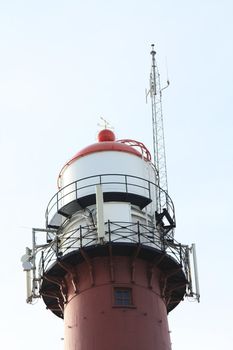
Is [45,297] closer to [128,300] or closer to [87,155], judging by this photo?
[128,300]

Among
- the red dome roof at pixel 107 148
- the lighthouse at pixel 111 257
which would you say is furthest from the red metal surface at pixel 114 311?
the red dome roof at pixel 107 148

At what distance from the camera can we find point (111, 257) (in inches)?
1277

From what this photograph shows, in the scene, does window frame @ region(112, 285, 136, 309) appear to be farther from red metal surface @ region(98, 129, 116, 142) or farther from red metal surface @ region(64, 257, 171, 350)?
red metal surface @ region(98, 129, 116, 142)

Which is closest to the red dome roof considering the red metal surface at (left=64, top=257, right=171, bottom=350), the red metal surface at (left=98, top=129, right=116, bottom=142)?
the red metal surface at (left=98, top=129, right=116, bottom=142)

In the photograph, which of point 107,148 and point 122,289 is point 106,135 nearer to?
point 107,148

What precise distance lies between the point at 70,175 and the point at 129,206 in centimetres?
370

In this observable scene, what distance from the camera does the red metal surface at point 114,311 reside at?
31.0 metres

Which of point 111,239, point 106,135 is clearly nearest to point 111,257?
point 111,239

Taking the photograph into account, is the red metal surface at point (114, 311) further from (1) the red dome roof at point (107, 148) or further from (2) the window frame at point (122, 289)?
(1) the red dome roof at point (107, 148)

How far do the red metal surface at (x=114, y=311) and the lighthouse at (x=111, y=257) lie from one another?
4cm

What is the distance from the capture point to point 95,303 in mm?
31812

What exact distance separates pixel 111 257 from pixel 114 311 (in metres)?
2.45

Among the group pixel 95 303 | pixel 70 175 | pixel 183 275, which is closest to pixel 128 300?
pixel 95 303

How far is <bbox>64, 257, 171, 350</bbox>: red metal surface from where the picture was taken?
3100 cm
